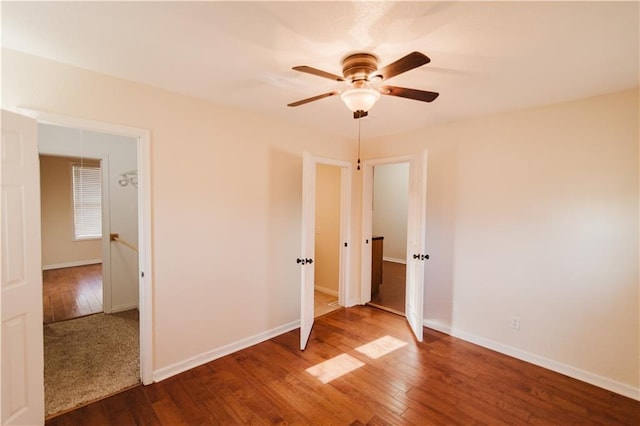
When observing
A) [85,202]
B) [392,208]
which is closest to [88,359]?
[85,202]

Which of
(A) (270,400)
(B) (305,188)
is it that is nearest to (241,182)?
(B) (305,188)

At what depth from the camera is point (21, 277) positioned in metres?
1.71

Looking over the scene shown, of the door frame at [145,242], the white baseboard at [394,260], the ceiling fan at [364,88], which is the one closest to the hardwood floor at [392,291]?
the white baseboard at [394,260]

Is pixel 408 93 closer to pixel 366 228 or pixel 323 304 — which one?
pixel 366 228

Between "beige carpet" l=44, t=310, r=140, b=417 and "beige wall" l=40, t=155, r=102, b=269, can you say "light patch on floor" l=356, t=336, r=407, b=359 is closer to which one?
"beige carpet" l=44, t=310, r=140, b=417

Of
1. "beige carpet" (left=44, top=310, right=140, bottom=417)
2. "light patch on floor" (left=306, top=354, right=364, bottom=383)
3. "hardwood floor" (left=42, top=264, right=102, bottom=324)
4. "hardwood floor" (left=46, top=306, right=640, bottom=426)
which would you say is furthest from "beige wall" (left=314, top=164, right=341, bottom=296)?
"hardwood floor" (left=42, top=264, right=102, bottom=324)

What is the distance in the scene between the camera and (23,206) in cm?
171

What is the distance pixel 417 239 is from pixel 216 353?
2.52m

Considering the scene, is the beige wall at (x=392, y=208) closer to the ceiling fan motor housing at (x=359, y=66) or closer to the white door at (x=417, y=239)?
the white door at (x=417, y=239)

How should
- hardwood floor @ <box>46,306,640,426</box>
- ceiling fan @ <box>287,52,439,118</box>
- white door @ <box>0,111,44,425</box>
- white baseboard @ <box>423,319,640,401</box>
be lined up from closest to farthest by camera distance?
1. white door @ <box>0,111,44,425</box>
2. ceiling fan @ <box>287,52,439,118</box>
3. hardwood floor @ <box>46,306,640,426</box>
4. white baseboard @ <box>423,319,640,401</box>

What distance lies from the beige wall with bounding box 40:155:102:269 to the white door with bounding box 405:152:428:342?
616cm

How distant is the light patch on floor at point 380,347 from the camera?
2887 mm

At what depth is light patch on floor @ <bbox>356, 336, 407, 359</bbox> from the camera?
2887mm

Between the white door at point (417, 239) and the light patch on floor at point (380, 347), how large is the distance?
0.95 feet
